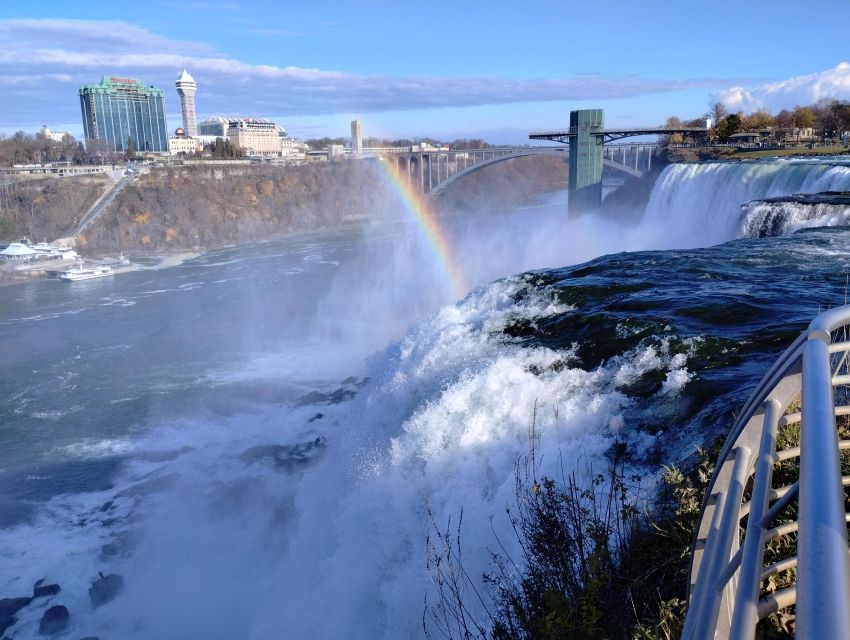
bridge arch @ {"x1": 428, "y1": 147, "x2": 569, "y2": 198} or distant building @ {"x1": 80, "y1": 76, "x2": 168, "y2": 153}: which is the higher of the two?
distant building @ {"x1": 80, "y1": 76, "x2": 168, "y2": 153}

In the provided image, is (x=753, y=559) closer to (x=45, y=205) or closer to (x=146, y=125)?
(x=45, y=205)

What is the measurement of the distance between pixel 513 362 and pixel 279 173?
4330 cm

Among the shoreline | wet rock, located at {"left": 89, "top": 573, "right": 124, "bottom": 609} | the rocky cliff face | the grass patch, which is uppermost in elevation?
the grass patch

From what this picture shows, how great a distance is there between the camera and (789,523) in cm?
121

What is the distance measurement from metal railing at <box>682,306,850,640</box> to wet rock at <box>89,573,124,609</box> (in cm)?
699

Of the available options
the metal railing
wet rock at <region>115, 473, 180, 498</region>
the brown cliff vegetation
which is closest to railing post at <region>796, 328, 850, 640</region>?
the metal railing

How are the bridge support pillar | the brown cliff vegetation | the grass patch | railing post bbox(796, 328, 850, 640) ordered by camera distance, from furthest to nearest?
the brown cliff vegetation
the bridge support pillar
the grass patch
railing post bbox(796, 328, 850, 640)

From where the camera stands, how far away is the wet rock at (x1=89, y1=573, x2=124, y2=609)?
22.7 ft

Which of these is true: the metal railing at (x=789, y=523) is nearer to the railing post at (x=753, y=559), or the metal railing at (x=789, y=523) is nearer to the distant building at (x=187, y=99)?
the railing post at (x=753, y=559)

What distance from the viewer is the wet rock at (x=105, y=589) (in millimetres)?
6906

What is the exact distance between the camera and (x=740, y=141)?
29.0 metres

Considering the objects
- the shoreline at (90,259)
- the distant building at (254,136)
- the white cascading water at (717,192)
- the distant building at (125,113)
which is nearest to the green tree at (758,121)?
the white cascading water at (717,192)

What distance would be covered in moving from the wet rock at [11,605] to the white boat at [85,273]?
848 inches

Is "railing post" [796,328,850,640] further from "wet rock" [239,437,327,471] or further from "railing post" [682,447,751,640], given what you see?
"wet rock" [239,437,327,471]
